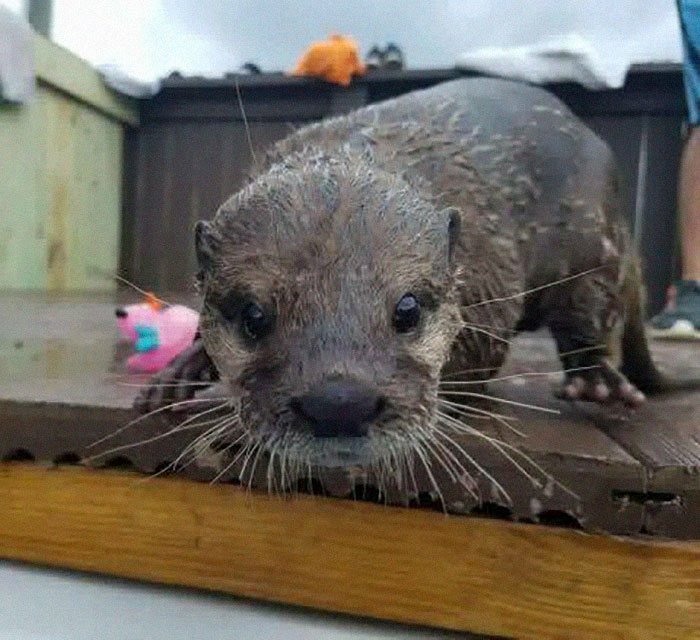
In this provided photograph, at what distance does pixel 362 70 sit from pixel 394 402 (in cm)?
445

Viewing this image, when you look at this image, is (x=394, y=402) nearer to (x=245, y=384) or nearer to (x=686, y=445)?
(x=245, y=384)

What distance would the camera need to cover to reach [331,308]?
3.84 feet

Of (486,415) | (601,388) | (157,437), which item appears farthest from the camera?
(601,388)

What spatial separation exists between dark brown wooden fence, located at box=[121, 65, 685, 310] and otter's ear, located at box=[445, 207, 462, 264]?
3584mm

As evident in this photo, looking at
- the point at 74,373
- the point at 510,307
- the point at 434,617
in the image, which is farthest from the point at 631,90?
the point at 434,617

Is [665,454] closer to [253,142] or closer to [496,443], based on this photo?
[496,443]

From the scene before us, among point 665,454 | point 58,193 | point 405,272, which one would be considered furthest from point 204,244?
point 58,193

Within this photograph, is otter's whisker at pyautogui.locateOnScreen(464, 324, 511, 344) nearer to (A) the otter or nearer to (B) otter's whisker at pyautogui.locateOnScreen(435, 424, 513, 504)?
(A) the otter

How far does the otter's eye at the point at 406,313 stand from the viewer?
1248 mm

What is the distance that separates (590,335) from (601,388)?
0.12 metres

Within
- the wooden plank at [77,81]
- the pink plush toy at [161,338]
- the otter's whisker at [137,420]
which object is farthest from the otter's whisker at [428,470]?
the wooden plank at [77,81]

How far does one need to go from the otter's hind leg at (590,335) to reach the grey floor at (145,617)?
75cm

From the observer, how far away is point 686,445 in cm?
139

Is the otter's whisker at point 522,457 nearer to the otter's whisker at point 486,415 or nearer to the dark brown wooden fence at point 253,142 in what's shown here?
the otter's whisker at point 486,415
